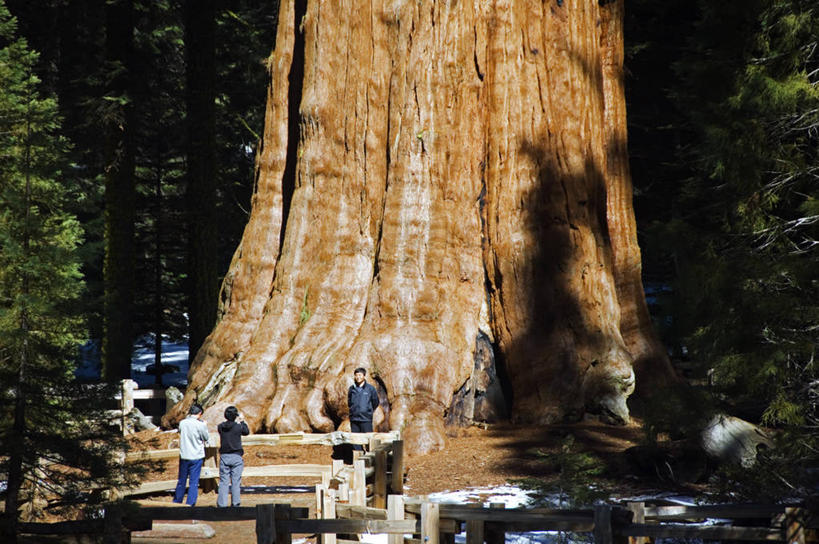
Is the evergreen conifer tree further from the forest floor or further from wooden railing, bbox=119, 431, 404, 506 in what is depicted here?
the forest floor

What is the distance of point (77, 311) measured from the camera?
7.92 m

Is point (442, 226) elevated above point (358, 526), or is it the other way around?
point (442, 226)

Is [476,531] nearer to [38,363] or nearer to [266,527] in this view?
[266,527]

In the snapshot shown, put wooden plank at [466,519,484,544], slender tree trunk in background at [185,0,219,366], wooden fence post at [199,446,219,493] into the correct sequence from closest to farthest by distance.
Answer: wooden plank at [466,519,484,544] < wooden fence post at [199,446,219,493] < slender tree trunk in background at [185,0,219,366]

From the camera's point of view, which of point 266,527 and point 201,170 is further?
point 201,170

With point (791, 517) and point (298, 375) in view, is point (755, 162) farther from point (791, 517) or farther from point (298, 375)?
point (298, 375)

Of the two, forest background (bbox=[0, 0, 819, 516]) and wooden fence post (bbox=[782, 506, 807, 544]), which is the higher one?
forest background (bbox=[0, 0, 819, 516])

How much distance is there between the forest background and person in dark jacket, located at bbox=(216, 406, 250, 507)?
197cm

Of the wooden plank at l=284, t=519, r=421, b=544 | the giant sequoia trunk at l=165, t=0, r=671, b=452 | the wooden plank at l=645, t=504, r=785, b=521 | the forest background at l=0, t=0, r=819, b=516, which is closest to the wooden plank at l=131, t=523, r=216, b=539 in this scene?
the forest background at l=0, t=0, r=819, b=516

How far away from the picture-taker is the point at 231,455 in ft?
38.5

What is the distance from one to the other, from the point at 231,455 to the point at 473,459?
384 centimetres

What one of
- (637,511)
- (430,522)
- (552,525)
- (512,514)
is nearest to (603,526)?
(552,525)

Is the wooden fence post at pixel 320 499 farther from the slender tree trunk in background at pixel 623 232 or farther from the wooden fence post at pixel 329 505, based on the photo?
the slender tree trunk in background at pixel 623 232

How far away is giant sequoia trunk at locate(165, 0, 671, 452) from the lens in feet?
54.2
